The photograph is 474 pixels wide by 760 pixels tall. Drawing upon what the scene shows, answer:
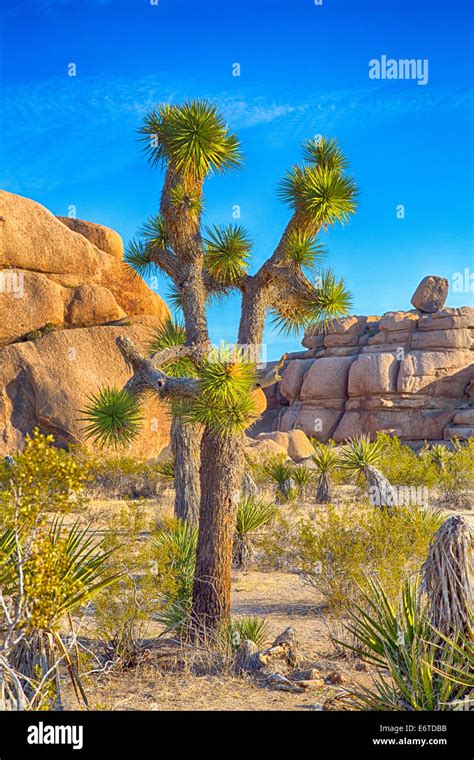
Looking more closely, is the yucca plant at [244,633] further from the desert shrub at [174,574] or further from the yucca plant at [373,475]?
the yucca plant at [373,475]

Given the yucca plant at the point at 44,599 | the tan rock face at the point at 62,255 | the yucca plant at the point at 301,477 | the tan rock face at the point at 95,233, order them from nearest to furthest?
the yucca plant at the point at 44,599, the yucca plant at the point at 301,477, the tan rock face at the point at 62,255, the tan rock face at the point at 95,233

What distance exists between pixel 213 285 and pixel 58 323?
16223 millimetres

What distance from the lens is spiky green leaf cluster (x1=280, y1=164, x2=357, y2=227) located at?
26.0ft

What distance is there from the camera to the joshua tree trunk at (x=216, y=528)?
7148mm

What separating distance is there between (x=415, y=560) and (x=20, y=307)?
59.4 ft

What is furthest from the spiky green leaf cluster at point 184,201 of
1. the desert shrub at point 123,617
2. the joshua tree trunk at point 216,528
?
the desert shrub at point 123,617

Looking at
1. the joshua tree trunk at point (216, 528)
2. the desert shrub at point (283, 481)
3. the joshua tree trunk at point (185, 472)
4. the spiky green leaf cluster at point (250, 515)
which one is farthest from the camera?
the desert shrub at point (283, 481)

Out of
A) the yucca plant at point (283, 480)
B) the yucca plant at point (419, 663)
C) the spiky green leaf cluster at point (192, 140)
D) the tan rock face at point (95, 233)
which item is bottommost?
the yucca plant at point (419, 663)

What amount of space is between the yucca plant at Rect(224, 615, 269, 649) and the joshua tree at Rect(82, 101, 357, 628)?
0.20 meters

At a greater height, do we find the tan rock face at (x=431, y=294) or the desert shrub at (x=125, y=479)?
the tan rock face at (x=431, y=294)

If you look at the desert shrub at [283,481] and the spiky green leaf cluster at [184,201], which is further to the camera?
the desert shrub at [283,481]

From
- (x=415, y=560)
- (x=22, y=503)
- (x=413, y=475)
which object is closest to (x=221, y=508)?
(x=415, y=560)

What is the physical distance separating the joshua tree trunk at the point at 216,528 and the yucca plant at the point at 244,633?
178 millimetres

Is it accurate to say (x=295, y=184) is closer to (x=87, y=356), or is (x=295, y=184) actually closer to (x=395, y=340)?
(x=87, y=356)
